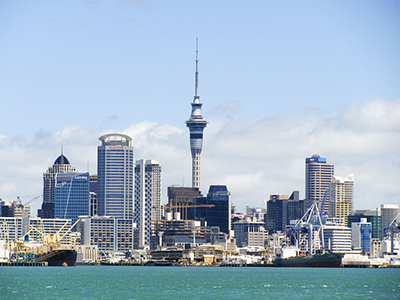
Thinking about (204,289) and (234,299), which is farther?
(204,289)

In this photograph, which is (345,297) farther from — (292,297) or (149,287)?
(149,287)

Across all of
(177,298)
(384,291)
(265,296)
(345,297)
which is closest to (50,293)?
(177,298)

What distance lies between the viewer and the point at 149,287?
551ft

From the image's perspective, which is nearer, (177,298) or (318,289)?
(177,298)

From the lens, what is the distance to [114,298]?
137875mm

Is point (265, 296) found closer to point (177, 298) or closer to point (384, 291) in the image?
point (177, 298)

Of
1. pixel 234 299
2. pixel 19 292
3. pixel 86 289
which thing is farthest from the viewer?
pixel 86 289

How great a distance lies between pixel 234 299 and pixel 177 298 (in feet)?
26.1

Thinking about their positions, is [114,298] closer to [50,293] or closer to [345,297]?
[50,293]

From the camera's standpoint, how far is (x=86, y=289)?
160 metres

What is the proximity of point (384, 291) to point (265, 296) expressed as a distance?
956 inches

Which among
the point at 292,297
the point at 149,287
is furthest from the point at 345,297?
the point at 149,287

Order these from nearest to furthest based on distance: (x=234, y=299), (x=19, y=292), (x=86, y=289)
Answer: (x=234, y=299), (x=19, y=292), (x=86, y=289)

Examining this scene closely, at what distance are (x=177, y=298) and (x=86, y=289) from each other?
85.3 ft
